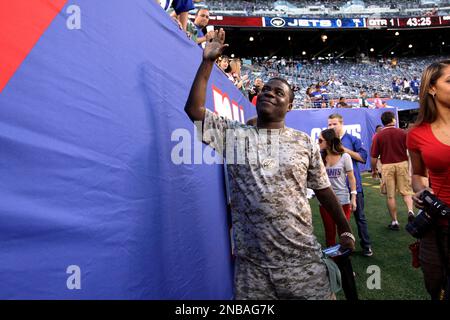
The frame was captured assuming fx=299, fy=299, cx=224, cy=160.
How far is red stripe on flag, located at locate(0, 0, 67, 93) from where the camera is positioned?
897 mm

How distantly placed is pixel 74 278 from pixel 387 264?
12.8 feet

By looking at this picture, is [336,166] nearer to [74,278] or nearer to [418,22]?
[74,278]

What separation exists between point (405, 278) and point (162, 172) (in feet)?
10.5

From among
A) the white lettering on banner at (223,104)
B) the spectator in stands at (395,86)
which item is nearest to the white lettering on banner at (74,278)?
the white lettering on banner at (223,104)

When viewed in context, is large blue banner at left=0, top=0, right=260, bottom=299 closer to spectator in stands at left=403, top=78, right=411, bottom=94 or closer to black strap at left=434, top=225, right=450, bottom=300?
black strap at left=434, top=225, right=450, bottom=300

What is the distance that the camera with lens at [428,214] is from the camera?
1.65 m

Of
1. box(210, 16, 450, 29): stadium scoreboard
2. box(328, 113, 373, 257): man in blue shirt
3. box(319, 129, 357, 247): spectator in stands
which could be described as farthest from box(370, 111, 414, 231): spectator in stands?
box(210, 16, 450, 29): stadium scoreboard

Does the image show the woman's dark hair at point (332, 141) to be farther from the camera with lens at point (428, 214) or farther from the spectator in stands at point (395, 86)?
the spectator in stands at point (395, 86)

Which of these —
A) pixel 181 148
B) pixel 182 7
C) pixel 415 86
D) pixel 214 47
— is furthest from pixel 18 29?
pixel 415 86

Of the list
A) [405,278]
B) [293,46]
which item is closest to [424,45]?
[293,46]

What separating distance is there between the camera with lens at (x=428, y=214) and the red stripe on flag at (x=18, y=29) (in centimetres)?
A: 200

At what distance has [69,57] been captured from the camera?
1.12 metres

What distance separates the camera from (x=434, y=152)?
5.83 feet

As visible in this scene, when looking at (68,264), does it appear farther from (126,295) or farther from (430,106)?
(430,106)
